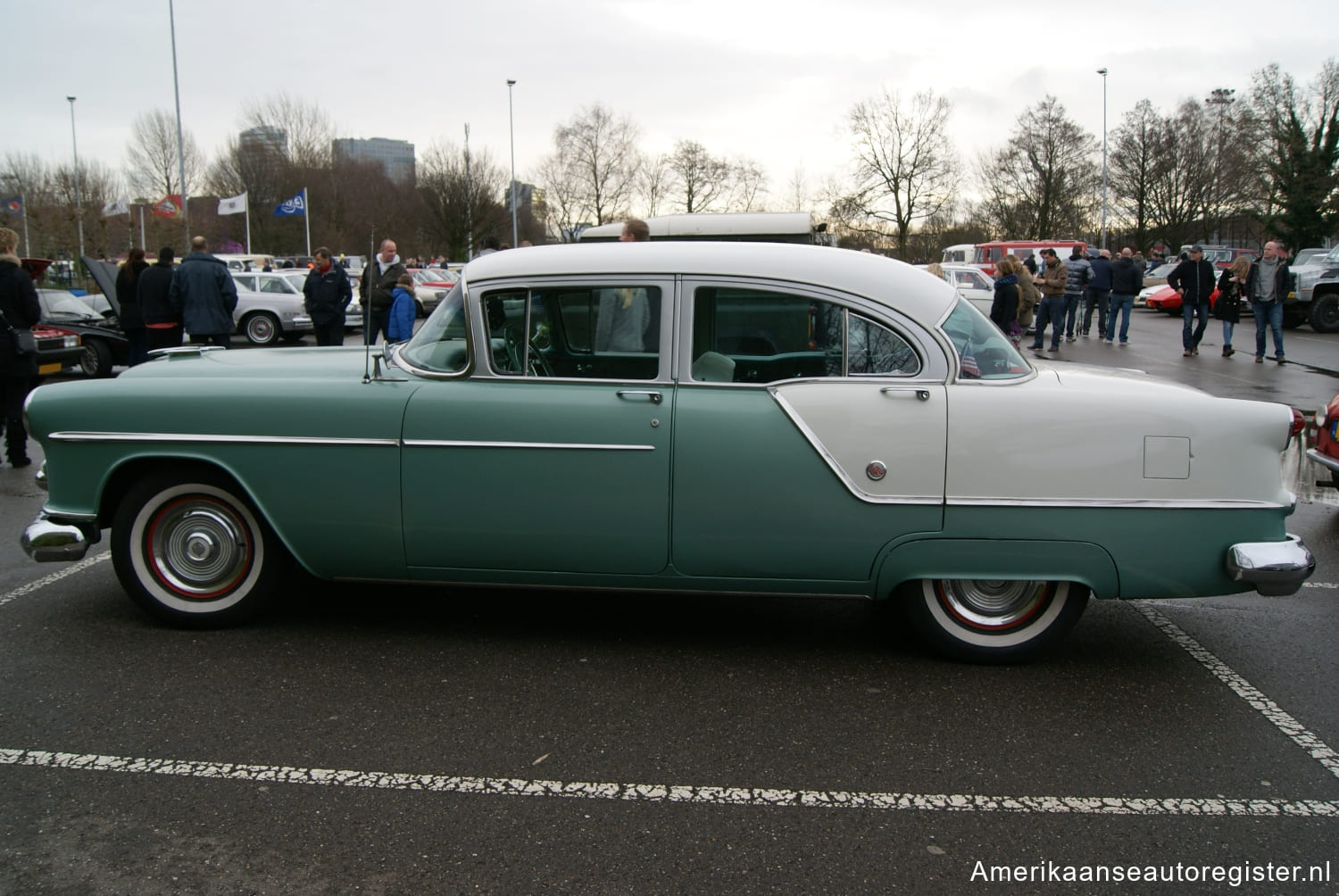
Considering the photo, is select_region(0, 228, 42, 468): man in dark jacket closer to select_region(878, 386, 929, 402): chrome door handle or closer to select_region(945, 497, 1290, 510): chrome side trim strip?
select_region(878, 386, 929, 402): chrome door handle

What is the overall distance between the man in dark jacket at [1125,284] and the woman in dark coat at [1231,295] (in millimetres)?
1379

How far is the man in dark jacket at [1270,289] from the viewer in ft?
50.0

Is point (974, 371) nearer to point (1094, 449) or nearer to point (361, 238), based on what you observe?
point (1094, 449)

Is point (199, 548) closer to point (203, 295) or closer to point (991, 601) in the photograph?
point (991, 601)

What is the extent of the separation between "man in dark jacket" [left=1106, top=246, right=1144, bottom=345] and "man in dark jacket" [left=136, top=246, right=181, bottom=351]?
1548 cm

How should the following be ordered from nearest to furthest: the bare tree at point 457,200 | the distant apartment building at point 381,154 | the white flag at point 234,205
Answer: the white flag at point 234,205 < the bare tree at point 457,200 < the distant apartment building at point 381,154

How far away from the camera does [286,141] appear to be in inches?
2532

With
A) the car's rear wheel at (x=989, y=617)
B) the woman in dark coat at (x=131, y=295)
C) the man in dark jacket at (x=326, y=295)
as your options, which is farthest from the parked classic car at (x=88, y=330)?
the car's rear wheel at (x=989, y=617)

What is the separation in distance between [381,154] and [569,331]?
274 feet

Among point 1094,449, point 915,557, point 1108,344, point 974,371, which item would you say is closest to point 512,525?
point 915,557

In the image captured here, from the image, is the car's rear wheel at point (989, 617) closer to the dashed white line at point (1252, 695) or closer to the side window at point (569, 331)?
the dashed white line at point (1252, 695)

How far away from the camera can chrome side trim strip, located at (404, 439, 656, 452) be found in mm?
4051

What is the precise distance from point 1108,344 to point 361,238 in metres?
55.7

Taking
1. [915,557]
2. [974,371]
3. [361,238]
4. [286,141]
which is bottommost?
[915,557]
